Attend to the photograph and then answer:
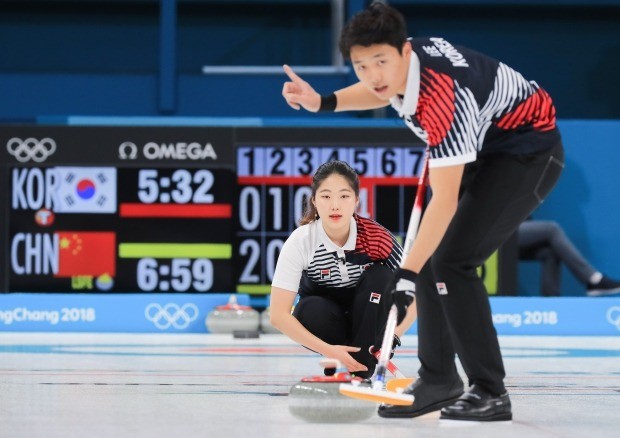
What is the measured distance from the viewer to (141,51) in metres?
14.4

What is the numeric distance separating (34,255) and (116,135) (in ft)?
3.61

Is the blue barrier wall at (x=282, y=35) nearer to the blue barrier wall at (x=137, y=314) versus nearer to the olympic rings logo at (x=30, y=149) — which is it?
the olympic rings logo at (x=30, y=149)

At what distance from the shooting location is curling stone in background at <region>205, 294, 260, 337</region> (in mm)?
8453

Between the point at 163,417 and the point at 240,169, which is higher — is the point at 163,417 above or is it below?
below

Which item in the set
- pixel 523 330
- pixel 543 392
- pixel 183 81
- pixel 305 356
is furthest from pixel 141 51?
pixel 543 392

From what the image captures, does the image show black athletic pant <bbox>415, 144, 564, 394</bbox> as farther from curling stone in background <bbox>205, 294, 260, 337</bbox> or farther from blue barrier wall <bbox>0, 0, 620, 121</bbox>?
blue barrier wall <bbox>0, 0, 620, 121</bbox>

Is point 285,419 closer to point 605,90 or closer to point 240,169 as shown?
point 240,169

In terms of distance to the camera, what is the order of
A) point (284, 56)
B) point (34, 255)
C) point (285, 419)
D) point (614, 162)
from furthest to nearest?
point (284, 56) → point (614, 162) → point (34, 255) → point (285, 419)

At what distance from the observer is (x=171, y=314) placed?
8953 millimetres

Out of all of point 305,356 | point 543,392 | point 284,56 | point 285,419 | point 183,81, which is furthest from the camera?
point 284,56

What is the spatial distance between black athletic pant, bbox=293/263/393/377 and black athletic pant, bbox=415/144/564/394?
74 centimetres

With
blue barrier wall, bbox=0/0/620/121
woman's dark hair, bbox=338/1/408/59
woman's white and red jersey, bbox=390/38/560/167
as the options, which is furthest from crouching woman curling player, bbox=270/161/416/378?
blue barrier wall, bbox=0/0/620/121

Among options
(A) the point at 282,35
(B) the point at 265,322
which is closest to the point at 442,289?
(B) the point at 265,322

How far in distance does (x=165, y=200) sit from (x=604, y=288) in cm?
358
